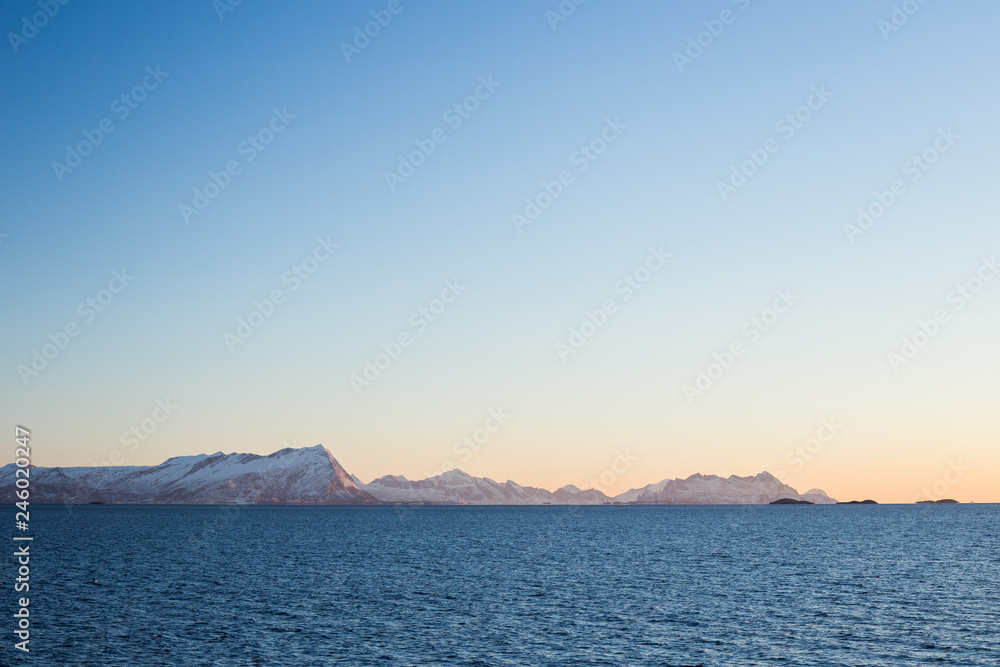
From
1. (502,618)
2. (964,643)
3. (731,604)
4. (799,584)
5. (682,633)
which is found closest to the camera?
(964,643)

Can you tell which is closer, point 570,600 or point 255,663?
point 255,663

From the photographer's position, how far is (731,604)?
6919 centimetres

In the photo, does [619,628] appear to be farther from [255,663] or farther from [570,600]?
[255,663]

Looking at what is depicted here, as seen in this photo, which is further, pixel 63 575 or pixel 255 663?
pixel 63 575

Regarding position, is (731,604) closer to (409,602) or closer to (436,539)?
(409,602)

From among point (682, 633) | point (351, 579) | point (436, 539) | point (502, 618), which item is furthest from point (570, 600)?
point (436, 539)

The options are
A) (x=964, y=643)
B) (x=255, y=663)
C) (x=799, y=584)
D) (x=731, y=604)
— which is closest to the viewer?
(x=255, y=663)

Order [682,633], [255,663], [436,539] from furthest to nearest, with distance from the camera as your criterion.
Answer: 1. [436,539]
2. [682,633]
3. [255,663]

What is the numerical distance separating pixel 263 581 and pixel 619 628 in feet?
145

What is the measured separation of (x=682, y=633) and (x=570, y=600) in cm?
1654

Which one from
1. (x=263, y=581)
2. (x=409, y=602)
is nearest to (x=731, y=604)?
(x=409, y=602)

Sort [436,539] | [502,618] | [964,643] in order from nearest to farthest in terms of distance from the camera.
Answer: [964,643] → [502,618] → [436,539]

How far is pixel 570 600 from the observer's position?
71.1 m

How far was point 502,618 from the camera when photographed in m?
61.6
